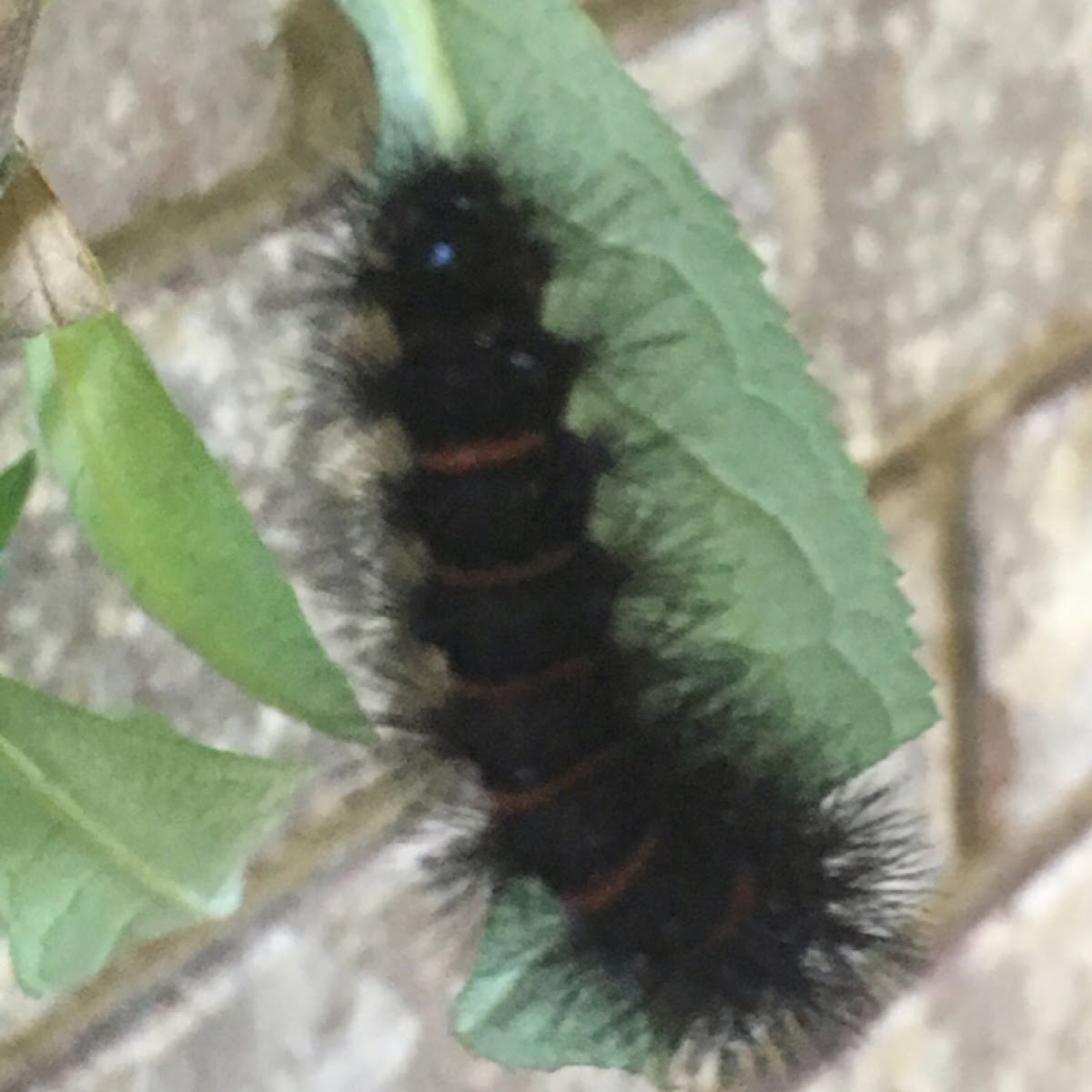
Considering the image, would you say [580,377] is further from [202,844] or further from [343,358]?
[202,844]

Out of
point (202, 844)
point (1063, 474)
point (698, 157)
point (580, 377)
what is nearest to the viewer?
point (202, 844)

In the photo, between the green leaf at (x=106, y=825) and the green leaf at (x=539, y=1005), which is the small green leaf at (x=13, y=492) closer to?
the green leaf at (x=106, y=825)

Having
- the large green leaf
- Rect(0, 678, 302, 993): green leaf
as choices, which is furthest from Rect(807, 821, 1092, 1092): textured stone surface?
Rect(0, 678, 302, 993): green leaf

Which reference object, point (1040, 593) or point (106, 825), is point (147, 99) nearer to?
point (106, 825)

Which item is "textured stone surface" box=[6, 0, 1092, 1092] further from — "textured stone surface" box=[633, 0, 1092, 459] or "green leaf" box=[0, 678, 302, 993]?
"green leaf" box=[0, 678, 302, 993]

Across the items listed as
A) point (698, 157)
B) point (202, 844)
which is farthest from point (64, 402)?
point (698, 157)

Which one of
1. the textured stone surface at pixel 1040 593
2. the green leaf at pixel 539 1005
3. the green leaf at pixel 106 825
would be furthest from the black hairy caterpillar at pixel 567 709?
the textured stone surface at pixel 1040 593
